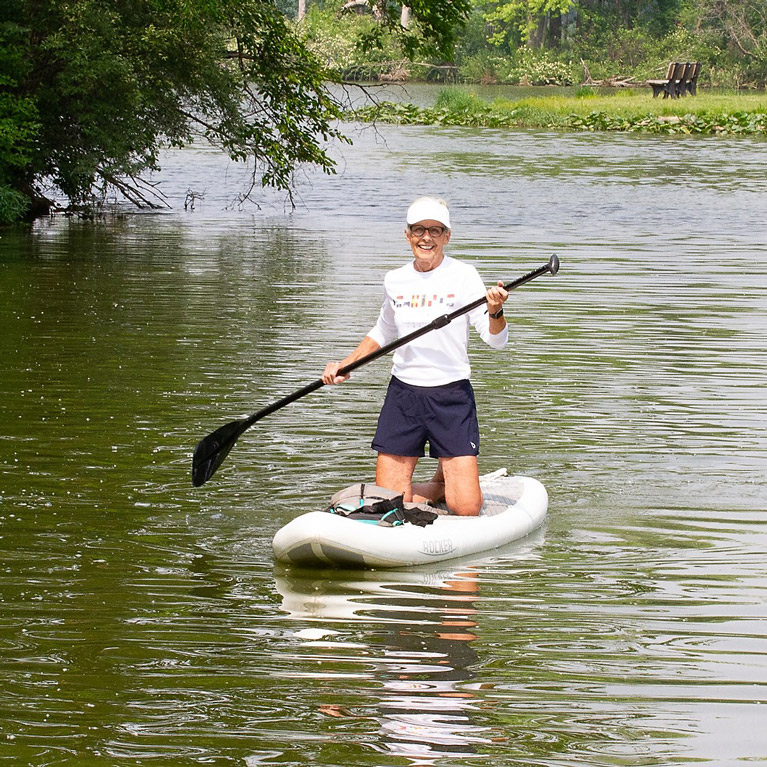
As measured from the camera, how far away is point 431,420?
6.46 metres

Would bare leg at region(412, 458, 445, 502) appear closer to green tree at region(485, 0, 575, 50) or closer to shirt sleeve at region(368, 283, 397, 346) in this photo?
shirt sleeve at region(368, 283, 397, 346)

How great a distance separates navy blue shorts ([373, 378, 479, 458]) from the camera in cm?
645

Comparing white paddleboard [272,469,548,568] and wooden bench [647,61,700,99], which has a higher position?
wooden bench [647,61,700,99]

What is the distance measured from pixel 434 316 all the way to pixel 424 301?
0.09 meters

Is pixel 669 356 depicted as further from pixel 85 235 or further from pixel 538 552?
pixel 85 235

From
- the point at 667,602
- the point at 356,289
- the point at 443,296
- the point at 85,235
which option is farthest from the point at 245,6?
the point at 667,602

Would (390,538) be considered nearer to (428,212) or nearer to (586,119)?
(428,212)

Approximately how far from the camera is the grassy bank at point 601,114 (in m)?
42.5

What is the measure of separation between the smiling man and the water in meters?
0.52

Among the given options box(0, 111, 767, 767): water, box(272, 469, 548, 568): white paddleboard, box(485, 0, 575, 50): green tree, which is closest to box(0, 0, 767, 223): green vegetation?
box(0, 111, 767, 767): water

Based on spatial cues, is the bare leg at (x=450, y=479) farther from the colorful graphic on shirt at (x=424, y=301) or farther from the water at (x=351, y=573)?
the colorful graphic on shirt at (x=424, y=301)

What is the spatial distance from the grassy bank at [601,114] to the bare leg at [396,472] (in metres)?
35.4

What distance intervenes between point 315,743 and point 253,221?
18.7 metres

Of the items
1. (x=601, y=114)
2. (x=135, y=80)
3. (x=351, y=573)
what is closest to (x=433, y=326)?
(x=351, y=573)
